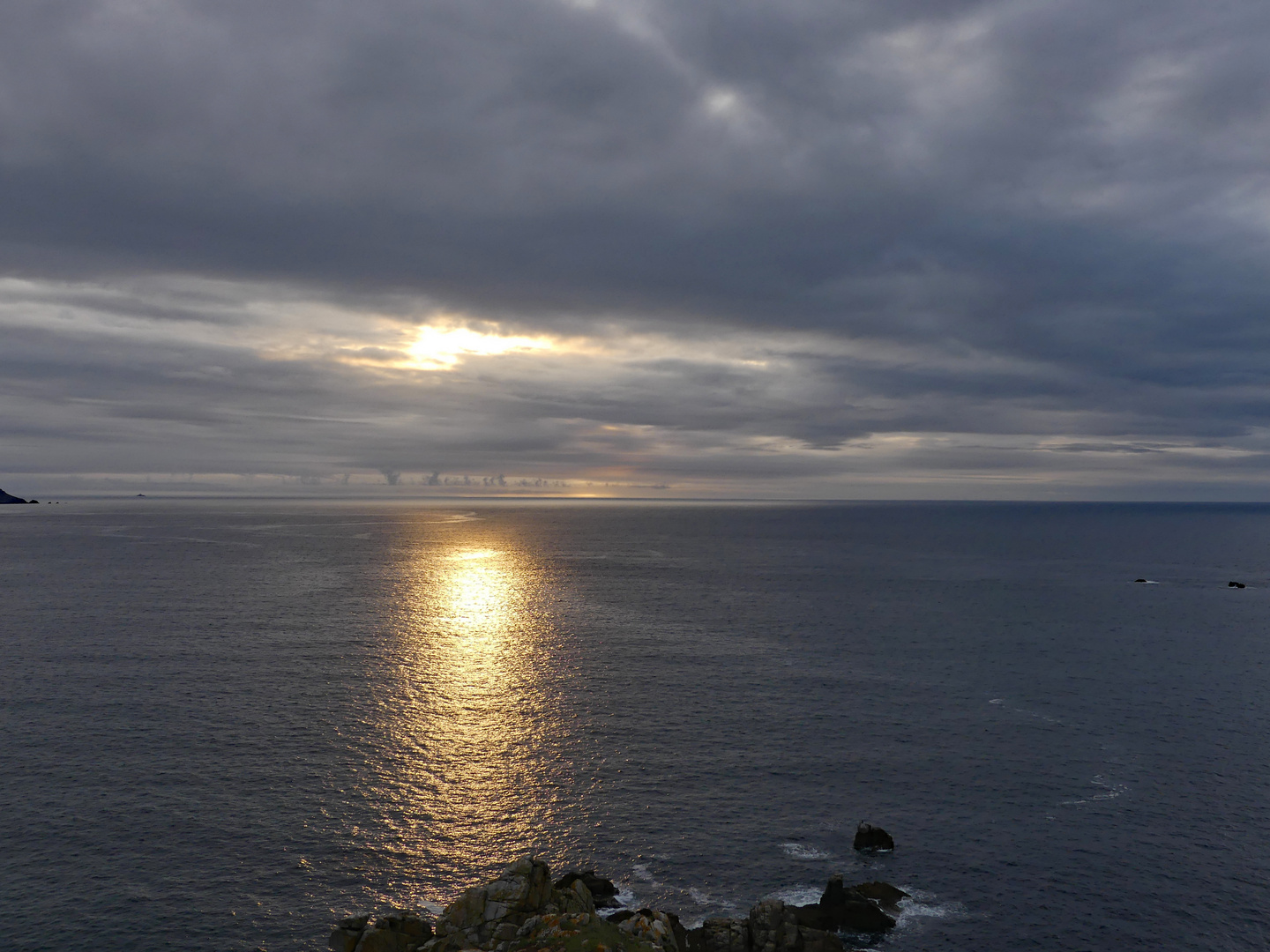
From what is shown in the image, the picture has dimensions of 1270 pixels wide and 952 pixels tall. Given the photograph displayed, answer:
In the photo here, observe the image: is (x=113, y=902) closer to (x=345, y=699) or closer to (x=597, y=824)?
(x=597, y=824)

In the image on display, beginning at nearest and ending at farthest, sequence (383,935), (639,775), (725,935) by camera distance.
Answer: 1. (383,935)
2. (725,935)
3. (639,775)

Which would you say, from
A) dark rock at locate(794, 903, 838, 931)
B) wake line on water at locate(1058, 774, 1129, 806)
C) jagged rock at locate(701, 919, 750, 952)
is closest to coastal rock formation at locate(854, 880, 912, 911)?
dark rock at locate(794, 903, 838, 931)

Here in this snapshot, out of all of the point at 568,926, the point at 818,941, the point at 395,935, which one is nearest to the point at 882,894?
the point at 818,941

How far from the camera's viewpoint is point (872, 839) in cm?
5931

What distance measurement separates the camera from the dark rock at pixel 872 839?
59312mm

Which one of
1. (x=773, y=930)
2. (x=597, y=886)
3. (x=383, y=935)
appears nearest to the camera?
(x=383, y=935)

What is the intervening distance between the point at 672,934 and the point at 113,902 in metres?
38.8

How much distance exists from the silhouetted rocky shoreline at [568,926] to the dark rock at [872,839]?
9.30 metres

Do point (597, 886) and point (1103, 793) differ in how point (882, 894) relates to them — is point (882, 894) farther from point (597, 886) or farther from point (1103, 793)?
point (1103, 793)

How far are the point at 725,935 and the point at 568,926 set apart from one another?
10.4 meters

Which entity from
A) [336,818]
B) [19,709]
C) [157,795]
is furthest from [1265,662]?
[19,709]

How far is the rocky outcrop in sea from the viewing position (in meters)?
42.8

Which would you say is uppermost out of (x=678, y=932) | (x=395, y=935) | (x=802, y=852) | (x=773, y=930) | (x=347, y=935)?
(x=395, y=935)

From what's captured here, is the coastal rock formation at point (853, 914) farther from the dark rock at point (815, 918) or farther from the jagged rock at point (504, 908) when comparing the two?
the jagged rock at point (504, 908)
